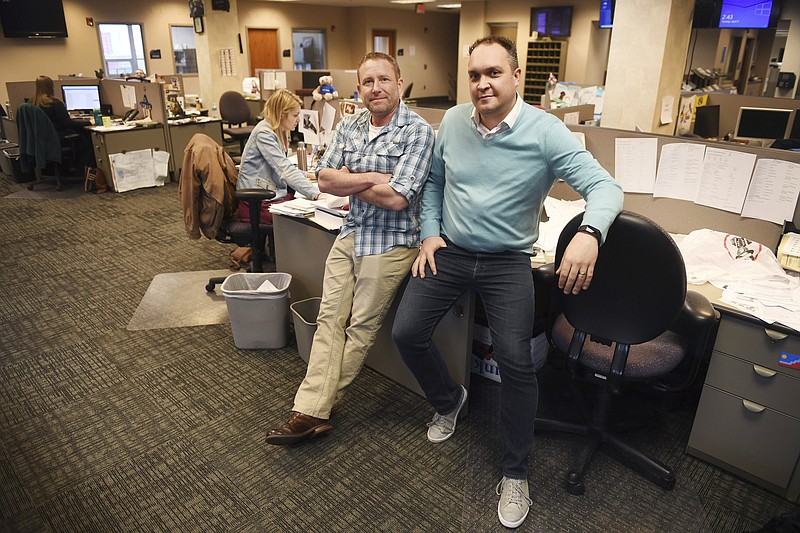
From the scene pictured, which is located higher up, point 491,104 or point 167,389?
point 491,104

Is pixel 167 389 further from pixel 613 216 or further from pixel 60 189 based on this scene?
pixel 60 189

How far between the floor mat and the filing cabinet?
226cm

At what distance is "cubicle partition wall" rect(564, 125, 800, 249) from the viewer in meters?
1.99

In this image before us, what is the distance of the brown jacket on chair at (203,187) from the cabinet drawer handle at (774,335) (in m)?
2.30

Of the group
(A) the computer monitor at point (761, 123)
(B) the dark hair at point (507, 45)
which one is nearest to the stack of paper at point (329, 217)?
(B) the dark hair at point (507, 45)

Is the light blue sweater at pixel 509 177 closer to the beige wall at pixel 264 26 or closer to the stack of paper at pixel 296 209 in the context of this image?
the stack of paper at pixel 296 209

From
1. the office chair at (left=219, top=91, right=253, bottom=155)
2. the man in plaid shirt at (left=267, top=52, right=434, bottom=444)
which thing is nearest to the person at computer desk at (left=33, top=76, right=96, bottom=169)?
the office chair at (left=219, top=91, right=253, bottom=155)

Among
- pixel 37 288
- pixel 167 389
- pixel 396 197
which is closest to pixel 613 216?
pixel 396 197

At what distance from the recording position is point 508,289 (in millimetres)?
1681

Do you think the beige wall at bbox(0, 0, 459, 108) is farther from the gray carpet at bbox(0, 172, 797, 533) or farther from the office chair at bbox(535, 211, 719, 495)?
the office chair at bbox(535, 211, 719, 495)

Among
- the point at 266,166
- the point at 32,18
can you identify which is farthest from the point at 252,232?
the point at 32,18

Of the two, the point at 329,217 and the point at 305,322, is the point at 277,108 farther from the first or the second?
the point at 305,322

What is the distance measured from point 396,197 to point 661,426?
133 centimetres

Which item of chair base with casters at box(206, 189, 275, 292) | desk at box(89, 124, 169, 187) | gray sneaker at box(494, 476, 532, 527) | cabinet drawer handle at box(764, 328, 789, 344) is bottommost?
gray sneaker at box(494, 476, 532, 527)
